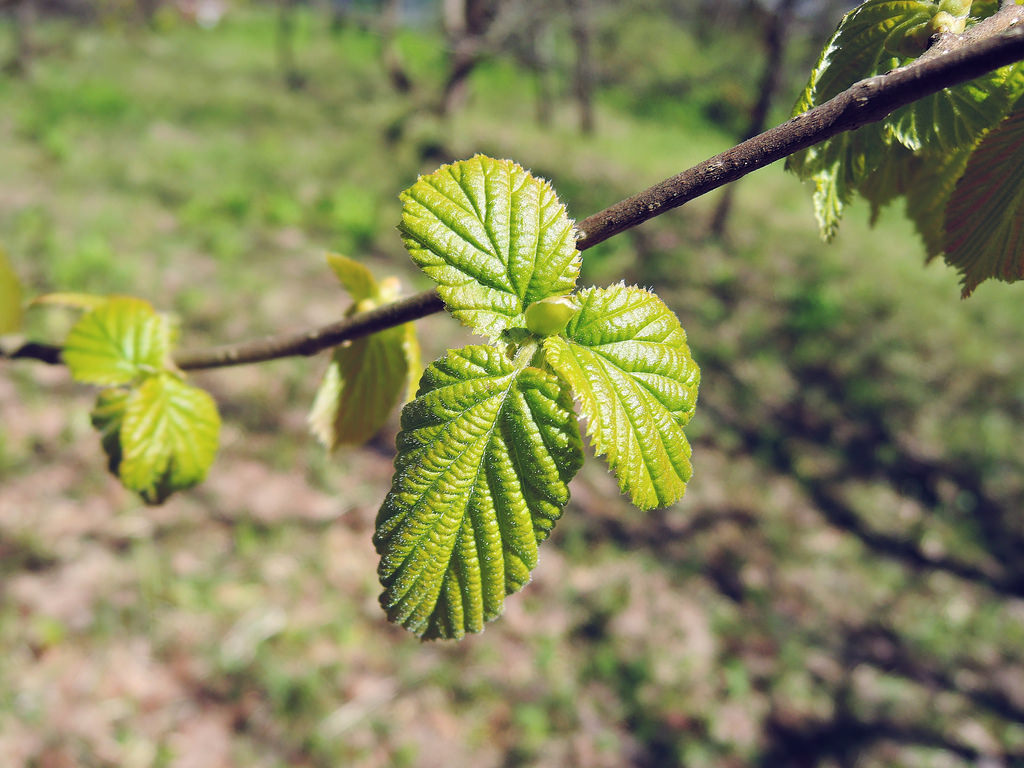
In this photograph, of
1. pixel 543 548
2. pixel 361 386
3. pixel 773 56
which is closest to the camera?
pixel 361 386

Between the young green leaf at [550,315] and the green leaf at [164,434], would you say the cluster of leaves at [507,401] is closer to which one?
the young green leaf at [550,315]

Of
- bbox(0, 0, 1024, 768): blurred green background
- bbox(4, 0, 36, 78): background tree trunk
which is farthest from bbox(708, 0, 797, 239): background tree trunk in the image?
bbox(4, 0, 36, 78): background tree trunk

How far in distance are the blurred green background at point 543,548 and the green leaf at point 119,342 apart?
219cm

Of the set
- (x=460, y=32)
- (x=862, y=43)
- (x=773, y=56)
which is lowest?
(x=862, y=43)

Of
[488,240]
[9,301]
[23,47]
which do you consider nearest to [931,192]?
[488,240]

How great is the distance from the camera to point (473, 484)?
0.49 m

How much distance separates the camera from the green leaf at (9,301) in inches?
32.1

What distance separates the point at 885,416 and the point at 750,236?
7.67 feet

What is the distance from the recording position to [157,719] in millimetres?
2465

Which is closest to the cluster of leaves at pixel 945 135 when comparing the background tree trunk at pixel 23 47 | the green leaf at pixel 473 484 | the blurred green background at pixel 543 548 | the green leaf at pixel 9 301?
the green leaf at pixel 473 484

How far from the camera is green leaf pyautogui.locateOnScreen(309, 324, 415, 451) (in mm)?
735

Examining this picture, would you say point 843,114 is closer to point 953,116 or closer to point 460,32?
point 953,116

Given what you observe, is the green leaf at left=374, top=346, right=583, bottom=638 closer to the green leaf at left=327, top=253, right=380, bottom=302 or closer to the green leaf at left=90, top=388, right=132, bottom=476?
the green leaf at left=327, top=253, right=380, bottom=302

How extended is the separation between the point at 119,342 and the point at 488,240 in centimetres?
57
